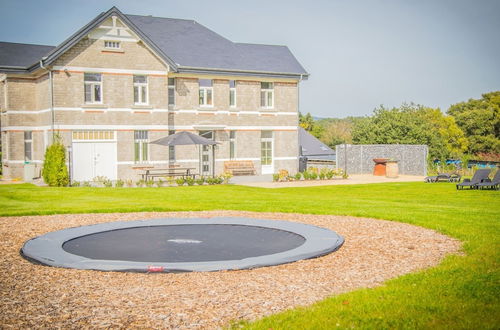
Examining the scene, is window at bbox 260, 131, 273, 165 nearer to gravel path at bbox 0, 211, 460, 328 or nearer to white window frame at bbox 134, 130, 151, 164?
white window frame at bbox 134, 130, 151, 164

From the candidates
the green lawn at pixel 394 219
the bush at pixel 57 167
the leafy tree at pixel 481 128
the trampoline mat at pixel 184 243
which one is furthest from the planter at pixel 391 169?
the leafy tree at pixel 481 128

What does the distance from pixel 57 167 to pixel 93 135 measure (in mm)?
3533

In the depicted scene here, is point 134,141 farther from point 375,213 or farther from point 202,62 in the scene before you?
point 375,213

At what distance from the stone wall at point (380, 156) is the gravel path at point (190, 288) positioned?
2298cm

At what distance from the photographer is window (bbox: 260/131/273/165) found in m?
31.8

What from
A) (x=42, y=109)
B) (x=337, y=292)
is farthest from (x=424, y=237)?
(x=42, y=109)

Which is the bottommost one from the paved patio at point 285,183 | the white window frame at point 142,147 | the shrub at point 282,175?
the paved patio at point 285,183

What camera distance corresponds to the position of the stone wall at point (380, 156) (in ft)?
107

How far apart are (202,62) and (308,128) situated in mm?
32670

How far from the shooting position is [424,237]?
1071 centimetres

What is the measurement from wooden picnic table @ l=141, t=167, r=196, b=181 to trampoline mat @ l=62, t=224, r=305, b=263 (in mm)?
14813

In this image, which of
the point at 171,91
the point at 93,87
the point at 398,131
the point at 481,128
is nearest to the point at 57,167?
the point at 93,87

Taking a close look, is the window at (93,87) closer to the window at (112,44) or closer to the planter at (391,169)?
the window at (112,44)

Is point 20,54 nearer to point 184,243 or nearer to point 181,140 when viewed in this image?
point 181,140
